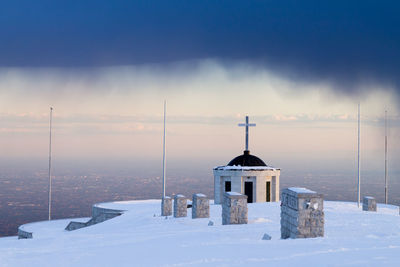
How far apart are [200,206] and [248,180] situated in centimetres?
1179

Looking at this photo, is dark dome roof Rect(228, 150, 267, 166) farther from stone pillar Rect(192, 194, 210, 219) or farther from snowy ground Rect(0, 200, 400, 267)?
snowy ground Rect(0, 200, 400, 267)

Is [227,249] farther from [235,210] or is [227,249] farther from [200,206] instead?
[200,206]

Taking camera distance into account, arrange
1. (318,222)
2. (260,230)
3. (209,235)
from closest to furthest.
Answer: (318,222)
(209,235)
(260,230)

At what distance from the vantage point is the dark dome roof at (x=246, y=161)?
3622 cm

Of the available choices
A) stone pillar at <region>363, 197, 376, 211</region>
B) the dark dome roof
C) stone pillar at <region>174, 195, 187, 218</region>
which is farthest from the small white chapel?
stone pillar at <region>174, 195, 187, 218</region>

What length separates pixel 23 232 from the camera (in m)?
33.0

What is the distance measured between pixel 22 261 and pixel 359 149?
30356 millimetres

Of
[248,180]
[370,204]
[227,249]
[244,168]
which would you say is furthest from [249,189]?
[227,249]

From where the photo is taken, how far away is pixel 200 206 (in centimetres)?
2430

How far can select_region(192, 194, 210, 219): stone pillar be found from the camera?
952 inches

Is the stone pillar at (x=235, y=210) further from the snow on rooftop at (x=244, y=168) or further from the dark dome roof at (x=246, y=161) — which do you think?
the dark dome roof at (x=246, y=161)

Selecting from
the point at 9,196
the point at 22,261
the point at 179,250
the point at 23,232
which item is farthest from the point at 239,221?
the point at 9,196

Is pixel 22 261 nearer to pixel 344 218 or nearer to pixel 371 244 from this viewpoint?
pixel 371 244

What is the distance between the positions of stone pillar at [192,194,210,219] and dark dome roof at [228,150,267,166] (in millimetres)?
12117
